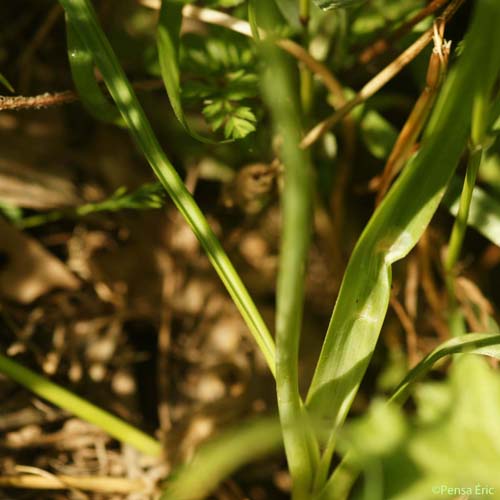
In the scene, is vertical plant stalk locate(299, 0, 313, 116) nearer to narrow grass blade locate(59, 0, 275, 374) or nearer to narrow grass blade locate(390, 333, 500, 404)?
narrow grass blade locate(59, 0, 275, 374)

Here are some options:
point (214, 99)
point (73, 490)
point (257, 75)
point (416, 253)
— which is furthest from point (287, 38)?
point (73, 490)

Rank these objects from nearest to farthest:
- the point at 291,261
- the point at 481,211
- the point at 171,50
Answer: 1. the point at 291,261
2. the point at 171,50
3. the point at 481,211

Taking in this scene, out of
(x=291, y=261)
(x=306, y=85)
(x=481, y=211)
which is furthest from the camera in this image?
(x=306, y=85)

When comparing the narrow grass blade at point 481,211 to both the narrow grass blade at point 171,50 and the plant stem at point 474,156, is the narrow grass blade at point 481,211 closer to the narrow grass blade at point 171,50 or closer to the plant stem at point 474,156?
the plant stem at point 474,156

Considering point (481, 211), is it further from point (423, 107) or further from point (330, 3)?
point (330, 3)

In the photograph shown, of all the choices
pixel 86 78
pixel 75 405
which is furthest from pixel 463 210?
pixel 75 405

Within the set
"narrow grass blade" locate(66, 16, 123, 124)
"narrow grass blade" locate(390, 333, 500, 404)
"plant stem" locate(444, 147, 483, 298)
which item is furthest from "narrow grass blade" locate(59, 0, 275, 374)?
"plant stem" locate(444, 147, 483, 298)
